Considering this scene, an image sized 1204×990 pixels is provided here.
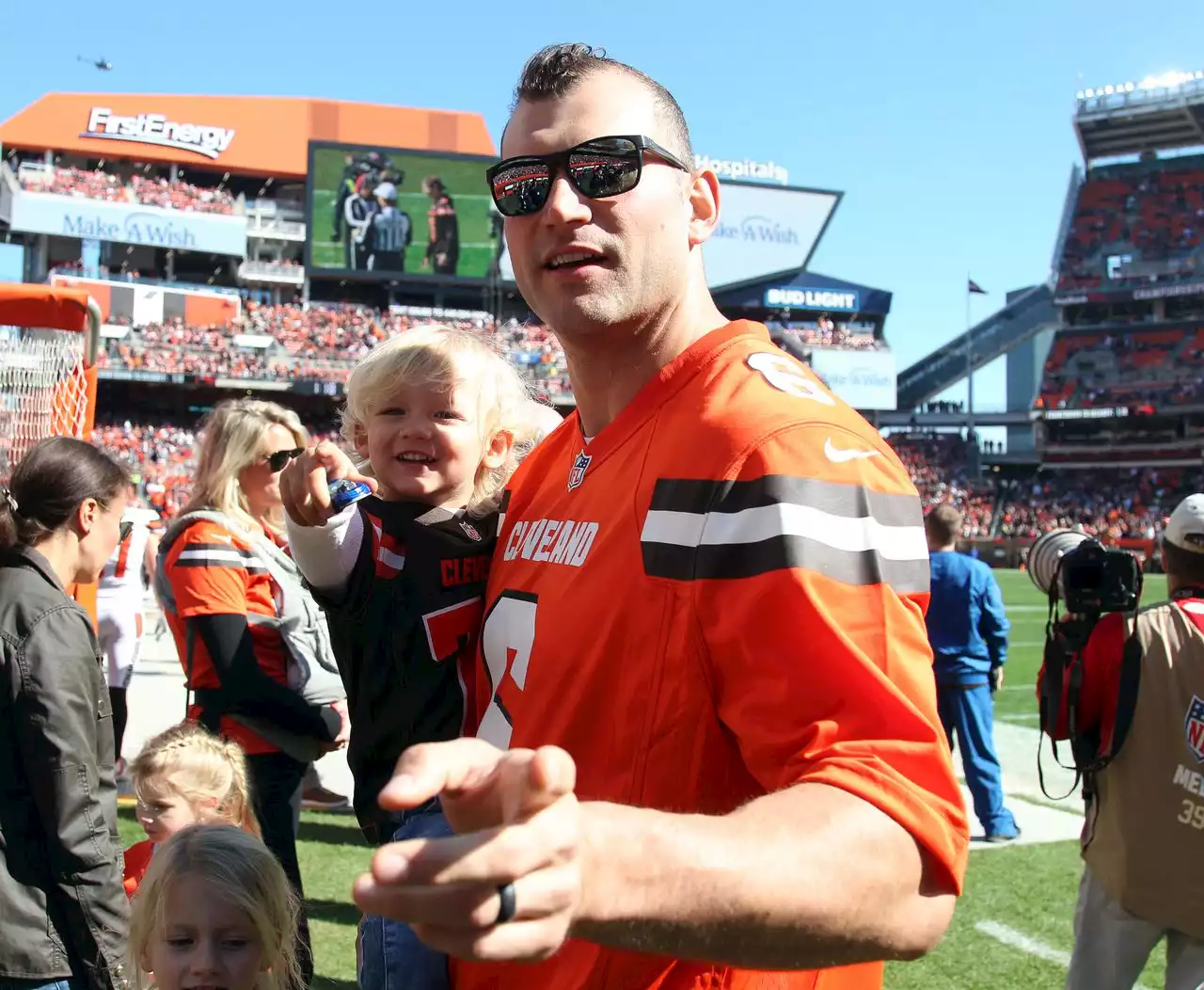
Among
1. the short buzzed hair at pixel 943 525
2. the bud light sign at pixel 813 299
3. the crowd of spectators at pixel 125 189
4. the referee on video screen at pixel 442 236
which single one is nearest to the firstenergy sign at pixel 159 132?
the crowd of spectators at pixel 125 189

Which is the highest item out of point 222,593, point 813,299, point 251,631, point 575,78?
point 813,299

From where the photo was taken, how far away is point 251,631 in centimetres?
362

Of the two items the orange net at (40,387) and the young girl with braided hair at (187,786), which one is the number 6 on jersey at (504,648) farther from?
the orange net at (40,387)

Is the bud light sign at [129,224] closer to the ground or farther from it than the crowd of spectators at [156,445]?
farther from it

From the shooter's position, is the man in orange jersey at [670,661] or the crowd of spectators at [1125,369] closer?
the man in orange jersey at [670,661]

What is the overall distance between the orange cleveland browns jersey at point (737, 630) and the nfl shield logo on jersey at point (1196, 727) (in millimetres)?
2459

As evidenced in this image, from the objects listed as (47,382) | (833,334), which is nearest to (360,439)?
(47,382)

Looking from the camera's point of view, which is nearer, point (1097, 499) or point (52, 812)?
point (52, 812)

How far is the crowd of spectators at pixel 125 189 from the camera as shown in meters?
50.2

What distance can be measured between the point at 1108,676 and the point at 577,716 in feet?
8.75

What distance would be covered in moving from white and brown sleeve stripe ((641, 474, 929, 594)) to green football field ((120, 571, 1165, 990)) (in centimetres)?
376

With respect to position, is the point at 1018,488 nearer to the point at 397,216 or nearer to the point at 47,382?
the point at 397,216

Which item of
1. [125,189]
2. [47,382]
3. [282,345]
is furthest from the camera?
[125,189]

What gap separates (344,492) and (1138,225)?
63308 millimetres
